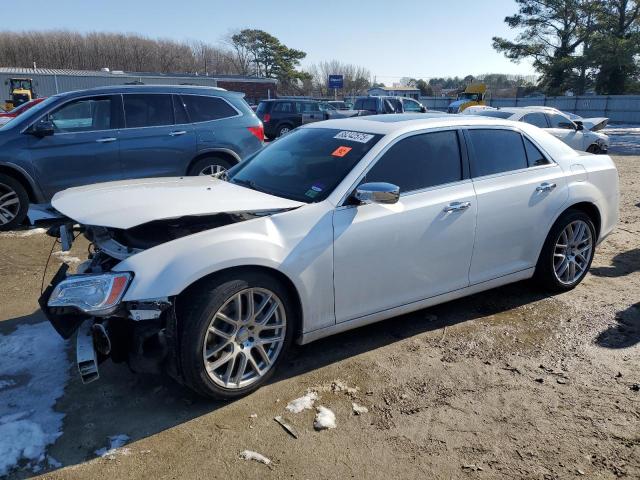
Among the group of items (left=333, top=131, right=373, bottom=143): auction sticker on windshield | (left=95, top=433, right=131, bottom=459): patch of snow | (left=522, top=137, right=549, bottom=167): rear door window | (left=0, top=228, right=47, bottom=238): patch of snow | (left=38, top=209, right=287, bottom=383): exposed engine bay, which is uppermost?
(left=333, top=131, right=373, bottom=143): auction sticker on windshield

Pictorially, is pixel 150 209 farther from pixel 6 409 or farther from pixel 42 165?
pixel 42 165

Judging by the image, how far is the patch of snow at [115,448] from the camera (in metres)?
2.64

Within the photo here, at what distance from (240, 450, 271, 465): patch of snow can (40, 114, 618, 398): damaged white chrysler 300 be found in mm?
438

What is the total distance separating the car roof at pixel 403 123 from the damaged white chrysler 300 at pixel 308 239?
0.07 feet

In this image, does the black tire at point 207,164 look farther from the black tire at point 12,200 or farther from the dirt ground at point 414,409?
the dirt ground at point 414,409

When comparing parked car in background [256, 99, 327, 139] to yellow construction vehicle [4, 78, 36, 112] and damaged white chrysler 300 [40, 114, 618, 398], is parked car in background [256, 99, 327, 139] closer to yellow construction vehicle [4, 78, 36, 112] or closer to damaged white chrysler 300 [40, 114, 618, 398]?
damaged white chrysler 300 [40, 114, 618, 398]

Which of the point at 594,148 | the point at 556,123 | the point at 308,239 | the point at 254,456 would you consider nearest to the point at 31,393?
the point at 254,456

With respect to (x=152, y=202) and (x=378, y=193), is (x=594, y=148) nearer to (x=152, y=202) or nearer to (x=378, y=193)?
(x=378, y=193)

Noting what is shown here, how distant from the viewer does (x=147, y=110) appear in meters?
7.51

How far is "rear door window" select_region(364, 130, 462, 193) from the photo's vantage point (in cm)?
365

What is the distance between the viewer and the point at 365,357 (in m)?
3.62

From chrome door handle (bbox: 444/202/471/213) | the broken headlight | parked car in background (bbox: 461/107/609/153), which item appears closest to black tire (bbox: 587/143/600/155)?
parked car in background (bbox: 461/107/609/153)

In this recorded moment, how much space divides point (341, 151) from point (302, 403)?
1.77m

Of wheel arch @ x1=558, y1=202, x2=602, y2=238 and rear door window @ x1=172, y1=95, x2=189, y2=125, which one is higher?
rear door window @ x1=172, y1=95, x2=189, y2=125
